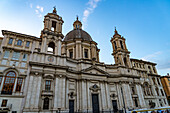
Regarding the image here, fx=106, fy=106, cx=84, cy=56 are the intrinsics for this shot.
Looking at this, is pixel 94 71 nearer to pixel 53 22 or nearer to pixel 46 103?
pixel 46 103

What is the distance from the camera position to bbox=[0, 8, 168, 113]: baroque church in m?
18.5

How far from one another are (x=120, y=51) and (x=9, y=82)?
1220 inches

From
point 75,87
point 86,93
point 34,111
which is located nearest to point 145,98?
point 86,93

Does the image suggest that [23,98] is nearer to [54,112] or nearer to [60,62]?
[54,112]

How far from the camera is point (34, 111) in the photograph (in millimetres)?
17734

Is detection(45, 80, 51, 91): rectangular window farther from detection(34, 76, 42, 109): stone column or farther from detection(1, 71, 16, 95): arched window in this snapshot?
detection(1, 71, 16, 95): arched window

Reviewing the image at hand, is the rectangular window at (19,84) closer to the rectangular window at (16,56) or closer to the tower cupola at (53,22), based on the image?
the rectangular window at (16,56)

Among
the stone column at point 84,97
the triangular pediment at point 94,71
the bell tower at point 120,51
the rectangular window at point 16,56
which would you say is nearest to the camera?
the rectangular window at point 16,56

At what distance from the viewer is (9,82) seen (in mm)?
18312

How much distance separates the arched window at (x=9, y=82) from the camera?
17572 millimetres

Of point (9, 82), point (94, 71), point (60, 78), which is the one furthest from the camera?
point (94, 71)

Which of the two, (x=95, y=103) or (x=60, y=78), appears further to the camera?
(x=95, y=103)

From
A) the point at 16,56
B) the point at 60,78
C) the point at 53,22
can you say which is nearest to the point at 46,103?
the point at 60,78

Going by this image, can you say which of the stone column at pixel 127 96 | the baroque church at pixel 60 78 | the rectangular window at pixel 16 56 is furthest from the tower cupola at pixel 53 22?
the stone column at pixel 127 96
